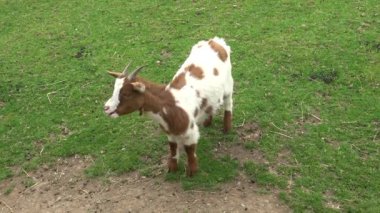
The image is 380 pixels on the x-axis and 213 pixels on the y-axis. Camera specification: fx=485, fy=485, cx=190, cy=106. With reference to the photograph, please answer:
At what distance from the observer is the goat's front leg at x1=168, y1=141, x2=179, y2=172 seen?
608 cm

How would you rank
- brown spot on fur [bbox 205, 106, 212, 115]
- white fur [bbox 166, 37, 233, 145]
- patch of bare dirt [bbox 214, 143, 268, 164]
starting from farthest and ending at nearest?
1. patch of bare dirt [bbox 214, 143, 268, 164]
2. brown spot on fur [bbox 205, 106, 212, 115]
3. white fur [bbox 166, 37, 233, 145]

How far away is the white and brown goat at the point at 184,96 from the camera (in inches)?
212

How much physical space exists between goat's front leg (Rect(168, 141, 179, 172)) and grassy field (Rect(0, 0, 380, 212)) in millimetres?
129

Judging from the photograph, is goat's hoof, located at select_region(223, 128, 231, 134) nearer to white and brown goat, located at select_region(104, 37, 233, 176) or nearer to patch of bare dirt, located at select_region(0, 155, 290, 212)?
white and brown goat, located at select_region(104, 37, 233, 176)

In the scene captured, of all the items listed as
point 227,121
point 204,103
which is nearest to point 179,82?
point 204,103

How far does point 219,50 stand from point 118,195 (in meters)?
2.29

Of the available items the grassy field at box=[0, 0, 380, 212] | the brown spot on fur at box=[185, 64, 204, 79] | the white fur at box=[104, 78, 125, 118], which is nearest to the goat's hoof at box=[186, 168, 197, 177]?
the grassy field at box=[0, 0, 380, 212]

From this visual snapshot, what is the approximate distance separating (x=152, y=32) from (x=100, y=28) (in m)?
1.18

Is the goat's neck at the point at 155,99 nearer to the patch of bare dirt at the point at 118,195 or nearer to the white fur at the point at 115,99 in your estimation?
the white fur at the point at 115,99

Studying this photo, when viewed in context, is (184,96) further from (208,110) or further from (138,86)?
(138,86)

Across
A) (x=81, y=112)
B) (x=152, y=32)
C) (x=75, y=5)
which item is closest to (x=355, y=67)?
(x=152, y=32)

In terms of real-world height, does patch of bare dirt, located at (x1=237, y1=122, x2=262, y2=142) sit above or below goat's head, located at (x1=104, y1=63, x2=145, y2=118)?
below

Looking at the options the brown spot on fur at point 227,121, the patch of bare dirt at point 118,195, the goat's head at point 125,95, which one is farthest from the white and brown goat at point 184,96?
the patch of bare dirt at point 118,195

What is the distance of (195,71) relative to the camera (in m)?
6.09
